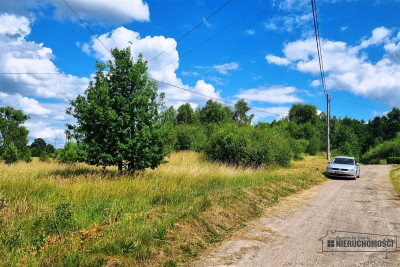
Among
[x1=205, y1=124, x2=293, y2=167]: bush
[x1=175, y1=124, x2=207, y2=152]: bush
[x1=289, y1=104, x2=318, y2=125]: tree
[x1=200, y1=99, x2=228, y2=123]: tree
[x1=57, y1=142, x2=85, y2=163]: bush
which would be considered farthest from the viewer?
[x1=289, y1=104, x2=318, y2=125]: tree

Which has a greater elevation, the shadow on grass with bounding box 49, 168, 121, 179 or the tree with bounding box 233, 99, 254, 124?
the tree with bounding box 233, 99, 254, 124

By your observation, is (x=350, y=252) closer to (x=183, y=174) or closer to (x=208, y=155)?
(x=183, y=174)

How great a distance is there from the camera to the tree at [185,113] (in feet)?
233

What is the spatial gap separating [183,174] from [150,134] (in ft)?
8.77

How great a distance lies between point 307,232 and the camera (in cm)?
638

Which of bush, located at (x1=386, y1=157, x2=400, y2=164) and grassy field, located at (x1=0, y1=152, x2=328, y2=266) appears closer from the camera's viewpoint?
grassy field, located at (x1=0, y1=152, x2=328, y2=266)

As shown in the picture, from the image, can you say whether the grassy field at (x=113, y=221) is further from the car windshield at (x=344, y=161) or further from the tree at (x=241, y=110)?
the tree at (x=241, y=110)

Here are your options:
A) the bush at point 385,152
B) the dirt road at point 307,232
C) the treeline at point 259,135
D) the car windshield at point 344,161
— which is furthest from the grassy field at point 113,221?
the bush at point 385,152

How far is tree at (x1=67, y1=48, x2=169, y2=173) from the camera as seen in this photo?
41.4 feet

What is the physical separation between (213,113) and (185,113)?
9139mm

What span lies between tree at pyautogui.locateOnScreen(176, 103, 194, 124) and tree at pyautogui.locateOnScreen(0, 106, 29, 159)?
4306 cm

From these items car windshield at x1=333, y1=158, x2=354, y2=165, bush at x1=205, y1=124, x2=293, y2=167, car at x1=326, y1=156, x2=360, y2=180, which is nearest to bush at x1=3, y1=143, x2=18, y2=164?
bush at x1=205, y1=124, x2=293, y2=167

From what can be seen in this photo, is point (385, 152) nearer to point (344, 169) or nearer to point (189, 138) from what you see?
point (344, 169)

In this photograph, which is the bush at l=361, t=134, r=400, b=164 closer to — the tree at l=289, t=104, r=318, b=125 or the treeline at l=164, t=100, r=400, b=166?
the treeline at l=164, t=100, r=400, b=166
